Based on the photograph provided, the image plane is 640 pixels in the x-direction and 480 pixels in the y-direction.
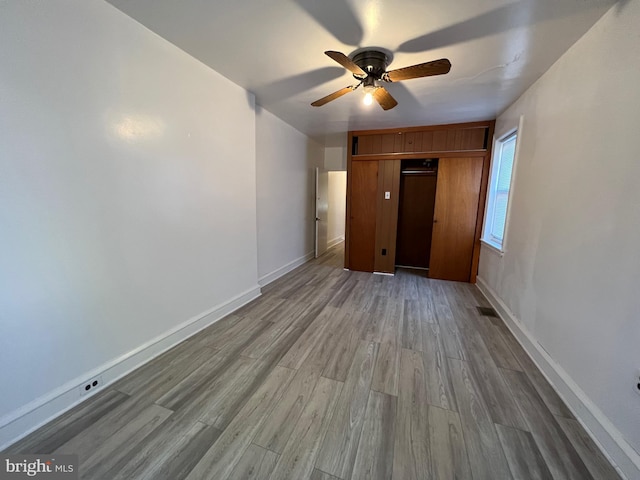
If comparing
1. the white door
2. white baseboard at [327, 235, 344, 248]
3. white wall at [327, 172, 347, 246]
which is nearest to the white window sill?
the white door

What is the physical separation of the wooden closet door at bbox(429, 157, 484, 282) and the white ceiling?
1.30 m

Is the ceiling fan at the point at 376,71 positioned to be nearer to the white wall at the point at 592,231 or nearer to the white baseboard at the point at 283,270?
the white wall at the point at 592,231

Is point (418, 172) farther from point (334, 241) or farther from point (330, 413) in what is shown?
point (330, 413)

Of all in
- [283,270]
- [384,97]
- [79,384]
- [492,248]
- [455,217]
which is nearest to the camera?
[79,384]

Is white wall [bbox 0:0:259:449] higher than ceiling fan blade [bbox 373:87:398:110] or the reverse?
the reverse

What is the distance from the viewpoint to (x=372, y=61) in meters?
2.09

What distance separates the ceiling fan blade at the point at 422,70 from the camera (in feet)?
5.57

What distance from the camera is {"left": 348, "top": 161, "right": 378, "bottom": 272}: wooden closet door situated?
14.9 feet

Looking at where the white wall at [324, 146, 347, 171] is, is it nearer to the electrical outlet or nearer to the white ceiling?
the white ceiling

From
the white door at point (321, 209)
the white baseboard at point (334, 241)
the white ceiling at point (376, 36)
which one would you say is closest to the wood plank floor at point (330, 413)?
the white ceiling at point (376, 36)

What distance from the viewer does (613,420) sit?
138 cm

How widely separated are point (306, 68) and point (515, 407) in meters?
3.13

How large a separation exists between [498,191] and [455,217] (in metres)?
0.70

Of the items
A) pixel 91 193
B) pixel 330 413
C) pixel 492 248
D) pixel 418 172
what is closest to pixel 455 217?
pixel 492 248
